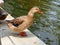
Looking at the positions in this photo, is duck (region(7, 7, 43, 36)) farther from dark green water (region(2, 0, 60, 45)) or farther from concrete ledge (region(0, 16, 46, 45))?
dark green water (region(2, 0, 60, 45))

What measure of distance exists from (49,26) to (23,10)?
1.76 meters

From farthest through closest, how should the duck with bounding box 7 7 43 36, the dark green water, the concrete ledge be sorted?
A: 1. the dark green water
2. the duck with bounding box 7 7 43 36
3. the concrete ledge

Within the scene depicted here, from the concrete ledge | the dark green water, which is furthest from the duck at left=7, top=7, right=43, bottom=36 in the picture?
the dark green water

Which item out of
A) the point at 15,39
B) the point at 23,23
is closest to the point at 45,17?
the point at 23,23

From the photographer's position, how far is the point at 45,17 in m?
6.59

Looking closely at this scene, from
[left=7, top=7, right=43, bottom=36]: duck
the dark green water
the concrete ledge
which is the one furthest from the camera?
the dark green water

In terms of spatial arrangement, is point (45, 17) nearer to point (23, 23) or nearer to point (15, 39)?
point (23, 23)

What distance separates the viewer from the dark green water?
5.25 m

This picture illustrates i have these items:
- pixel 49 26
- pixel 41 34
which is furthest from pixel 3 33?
pixel 49 26

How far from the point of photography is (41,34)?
17.6 feet

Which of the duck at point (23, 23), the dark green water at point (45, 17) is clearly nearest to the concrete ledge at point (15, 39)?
the duck at point (23, 23)

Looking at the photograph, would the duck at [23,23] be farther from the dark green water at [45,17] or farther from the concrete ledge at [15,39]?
the dark green water at [45,17]

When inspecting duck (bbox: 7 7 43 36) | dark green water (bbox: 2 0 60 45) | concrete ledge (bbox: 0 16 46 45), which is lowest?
dark green water (bbox: 2 0 60 45)

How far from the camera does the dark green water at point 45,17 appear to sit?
525 centimetres
